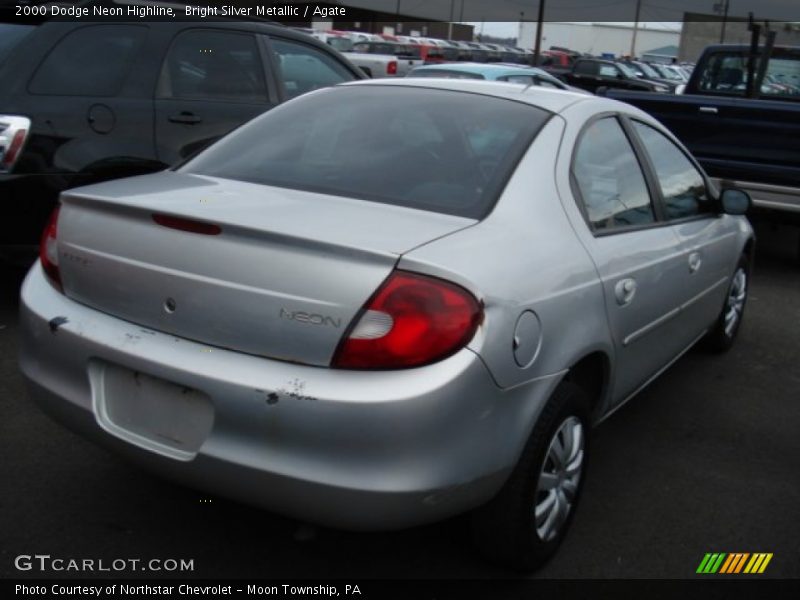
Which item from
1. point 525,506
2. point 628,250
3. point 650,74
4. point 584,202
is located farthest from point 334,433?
point 650,74

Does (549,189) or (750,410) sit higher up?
(549,189)

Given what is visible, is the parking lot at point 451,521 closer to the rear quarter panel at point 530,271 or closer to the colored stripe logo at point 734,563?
the colored stripe logo at point 734,563

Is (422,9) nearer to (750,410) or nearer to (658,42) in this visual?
(658,42)

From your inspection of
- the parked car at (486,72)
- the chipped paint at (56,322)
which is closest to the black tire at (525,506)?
the chipped paint at (56,322)

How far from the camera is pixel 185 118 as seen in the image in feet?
17.2

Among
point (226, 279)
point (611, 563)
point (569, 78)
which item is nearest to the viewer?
point (226, 279)

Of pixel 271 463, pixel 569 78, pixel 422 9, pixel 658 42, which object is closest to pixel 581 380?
pixel 271 463

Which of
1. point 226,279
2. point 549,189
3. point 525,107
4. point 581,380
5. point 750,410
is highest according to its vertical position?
point 525,107

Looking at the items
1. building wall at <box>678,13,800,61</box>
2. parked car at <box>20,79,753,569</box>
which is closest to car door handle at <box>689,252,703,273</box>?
parked car at <box>20,79,753,569</box>

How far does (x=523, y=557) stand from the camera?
2.77m

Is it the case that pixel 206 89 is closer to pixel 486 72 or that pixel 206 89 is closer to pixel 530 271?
pixel 530 271

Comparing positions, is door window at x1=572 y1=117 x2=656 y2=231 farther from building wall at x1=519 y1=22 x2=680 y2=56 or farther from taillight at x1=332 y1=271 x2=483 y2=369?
building wall at x1=519 y1=22 x2=680 y2=56

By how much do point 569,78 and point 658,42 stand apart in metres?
78.8

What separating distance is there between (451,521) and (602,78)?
71.4 feet
